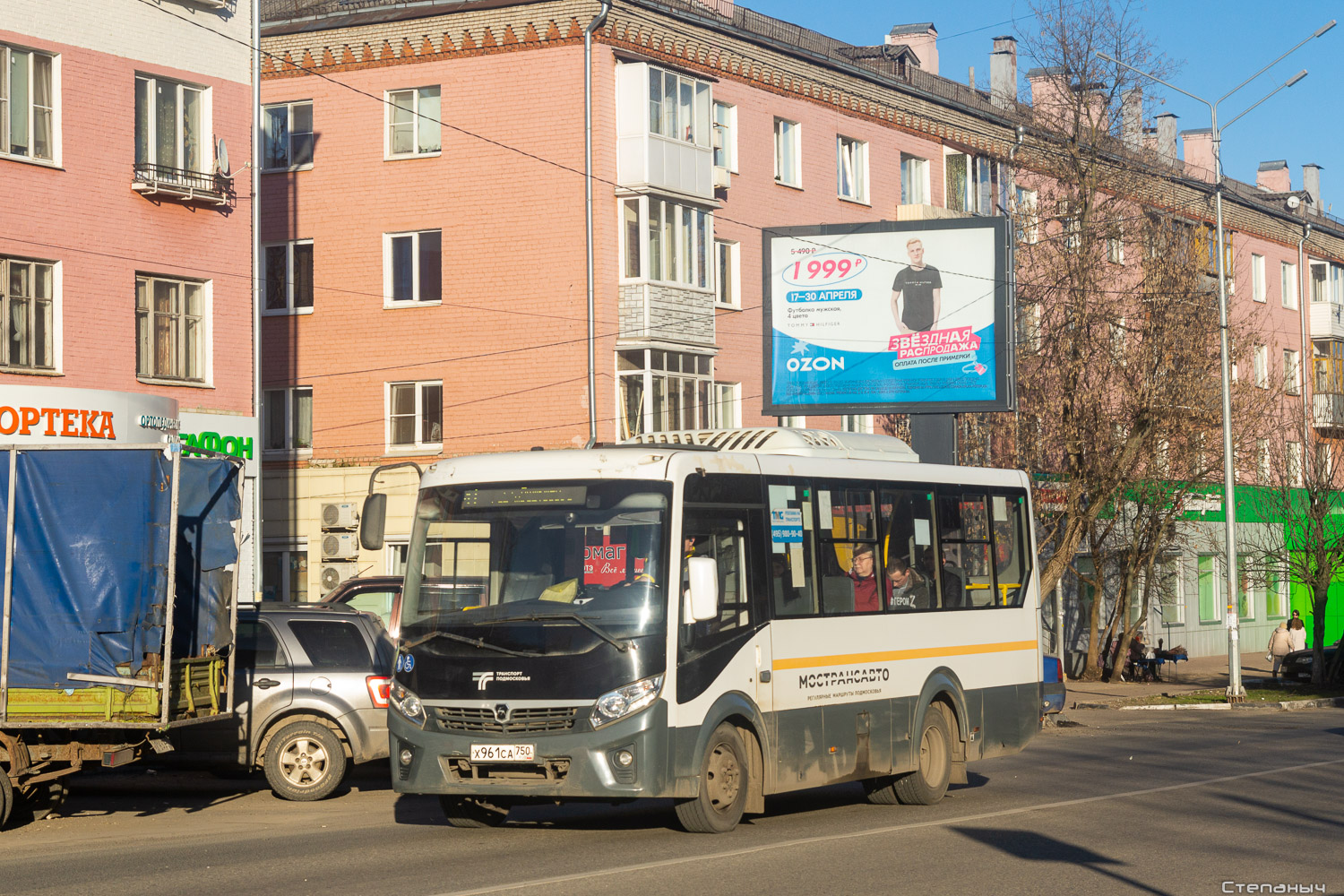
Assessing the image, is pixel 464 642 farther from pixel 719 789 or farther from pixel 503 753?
pixel 719 789

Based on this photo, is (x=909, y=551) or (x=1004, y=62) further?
(x=1004, y=62)

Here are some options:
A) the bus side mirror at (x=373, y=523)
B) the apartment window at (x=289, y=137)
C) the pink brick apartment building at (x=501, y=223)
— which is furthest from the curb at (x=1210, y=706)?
the bus side mirror at (x=373, y=523)

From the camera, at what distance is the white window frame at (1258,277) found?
57344mm

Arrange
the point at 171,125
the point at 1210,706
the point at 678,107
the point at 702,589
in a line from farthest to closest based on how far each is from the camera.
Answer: the point at 678,107
the point at 1210,706
the point at 171,125
the point at 702,589

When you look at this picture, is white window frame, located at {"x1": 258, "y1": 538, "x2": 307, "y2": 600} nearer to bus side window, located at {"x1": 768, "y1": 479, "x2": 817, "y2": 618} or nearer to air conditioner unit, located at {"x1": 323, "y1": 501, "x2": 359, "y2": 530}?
air conditioner unit, located at {"x1": 323, "y1": 501, "x2": 359, "y2": 530}

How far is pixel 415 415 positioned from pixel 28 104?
42.0ft

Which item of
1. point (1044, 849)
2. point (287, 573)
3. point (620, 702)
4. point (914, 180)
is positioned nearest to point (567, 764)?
point (620, 702)

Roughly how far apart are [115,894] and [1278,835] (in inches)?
310

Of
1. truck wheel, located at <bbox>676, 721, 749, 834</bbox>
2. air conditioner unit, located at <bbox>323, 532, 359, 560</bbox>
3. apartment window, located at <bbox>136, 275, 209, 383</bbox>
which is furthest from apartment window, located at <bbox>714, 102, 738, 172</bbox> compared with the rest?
truck wheel, located at <bbox>676, 721, 749, 834</bbox>

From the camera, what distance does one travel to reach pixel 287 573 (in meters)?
35.8

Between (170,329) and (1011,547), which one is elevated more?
(170,329)

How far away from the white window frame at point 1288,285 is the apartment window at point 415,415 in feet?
115


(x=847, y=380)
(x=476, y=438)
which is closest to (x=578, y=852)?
(x=847, y=380)

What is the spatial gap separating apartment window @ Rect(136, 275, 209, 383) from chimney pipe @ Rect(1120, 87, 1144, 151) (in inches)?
709
